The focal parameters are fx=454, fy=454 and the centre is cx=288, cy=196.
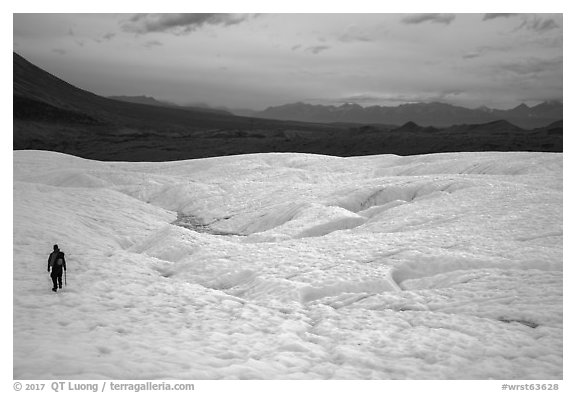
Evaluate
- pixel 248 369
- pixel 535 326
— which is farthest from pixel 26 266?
pixel 535 326

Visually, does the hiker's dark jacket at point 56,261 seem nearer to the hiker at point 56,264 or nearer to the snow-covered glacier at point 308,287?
the hiker at point 56,264

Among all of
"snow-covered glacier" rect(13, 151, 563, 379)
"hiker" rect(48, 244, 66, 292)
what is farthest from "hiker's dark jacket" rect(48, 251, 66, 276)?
"snow-covered glacier" rect(13, 151, 563, 379)

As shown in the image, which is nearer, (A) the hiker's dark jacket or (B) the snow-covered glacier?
(B) the snow-covered glacier

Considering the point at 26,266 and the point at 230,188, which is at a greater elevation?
the point at 230,188

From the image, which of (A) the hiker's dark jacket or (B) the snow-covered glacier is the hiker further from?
(B) the snow-covered glacier

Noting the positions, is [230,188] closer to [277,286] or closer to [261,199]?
[261,199]

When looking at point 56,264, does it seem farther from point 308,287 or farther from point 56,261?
Answer: point 308,287
